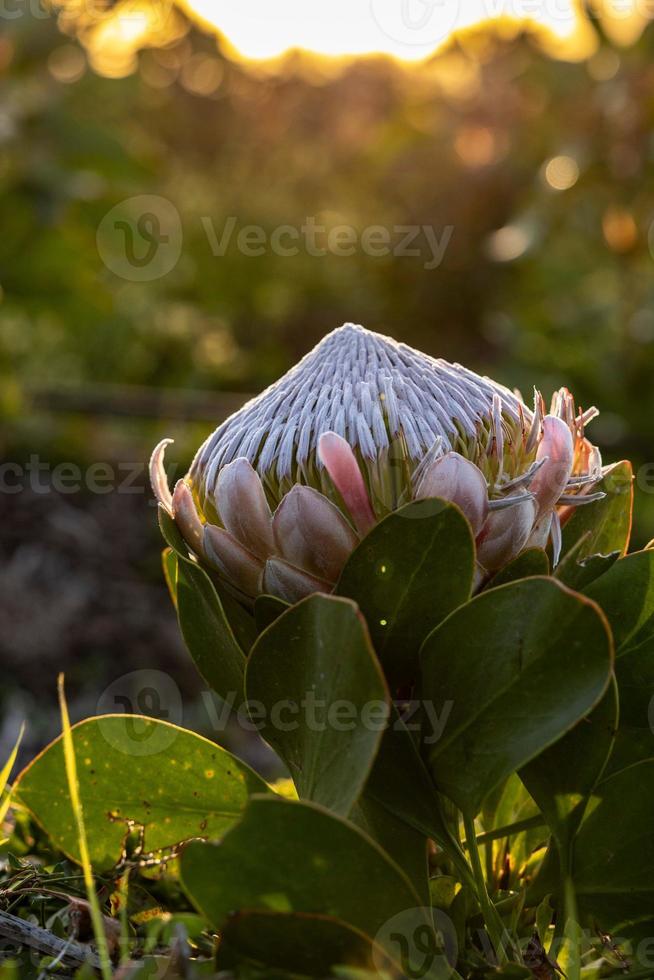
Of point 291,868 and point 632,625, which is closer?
point 291,868

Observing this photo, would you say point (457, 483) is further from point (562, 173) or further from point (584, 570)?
point (562, 173)

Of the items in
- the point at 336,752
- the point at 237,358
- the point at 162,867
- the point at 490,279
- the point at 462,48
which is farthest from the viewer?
the point at 462,48

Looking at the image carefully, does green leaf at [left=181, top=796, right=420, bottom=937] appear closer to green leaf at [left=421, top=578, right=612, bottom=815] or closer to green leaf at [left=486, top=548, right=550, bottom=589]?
green leaf at [left=421, top=578, right=612, bottom=815]

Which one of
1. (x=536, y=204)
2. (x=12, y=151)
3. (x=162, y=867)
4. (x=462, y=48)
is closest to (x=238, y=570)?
(x=162, y=867)

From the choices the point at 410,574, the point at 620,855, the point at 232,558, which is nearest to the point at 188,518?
the point at 232,558

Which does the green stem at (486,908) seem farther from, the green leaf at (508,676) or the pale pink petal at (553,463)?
the pale pink petal at (553,463)

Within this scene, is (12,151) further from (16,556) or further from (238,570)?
(238,570)
